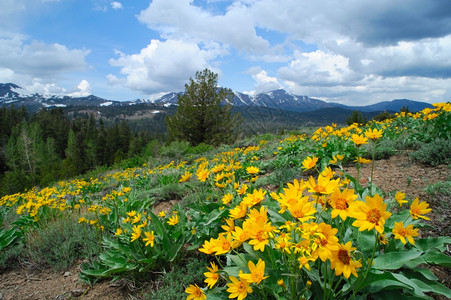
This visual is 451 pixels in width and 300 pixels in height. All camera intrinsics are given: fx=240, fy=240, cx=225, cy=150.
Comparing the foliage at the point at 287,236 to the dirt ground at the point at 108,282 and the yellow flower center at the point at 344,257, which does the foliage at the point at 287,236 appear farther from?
the dirt ground at the point at 108,282

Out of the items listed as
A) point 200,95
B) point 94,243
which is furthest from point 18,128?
point 94,243

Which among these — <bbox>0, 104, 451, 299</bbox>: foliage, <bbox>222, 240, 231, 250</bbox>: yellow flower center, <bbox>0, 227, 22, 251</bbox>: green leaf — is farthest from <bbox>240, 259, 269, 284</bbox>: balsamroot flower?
<bbox>0, 227, 22, 251</bbox>: green leaf

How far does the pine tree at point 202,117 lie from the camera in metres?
16.0

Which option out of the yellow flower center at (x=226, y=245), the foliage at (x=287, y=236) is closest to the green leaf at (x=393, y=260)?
the foliage at (x=287, y=236)

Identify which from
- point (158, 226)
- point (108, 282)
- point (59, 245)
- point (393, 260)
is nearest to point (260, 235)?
point (393, 260)

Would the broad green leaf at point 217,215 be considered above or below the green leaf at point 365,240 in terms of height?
below

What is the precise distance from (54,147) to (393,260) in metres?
65.0

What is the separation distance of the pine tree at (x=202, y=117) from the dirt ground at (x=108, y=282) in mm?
12933

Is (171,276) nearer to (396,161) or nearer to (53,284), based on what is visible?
(53,284)

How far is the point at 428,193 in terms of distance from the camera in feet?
7.73

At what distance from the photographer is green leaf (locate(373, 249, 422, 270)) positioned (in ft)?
3.86

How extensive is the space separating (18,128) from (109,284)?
68156mm

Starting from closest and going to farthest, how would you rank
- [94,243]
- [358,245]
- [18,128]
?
1. [358,245]
2. [94,243]
3. [18,128]

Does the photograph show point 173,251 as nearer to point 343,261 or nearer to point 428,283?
point 343,261
